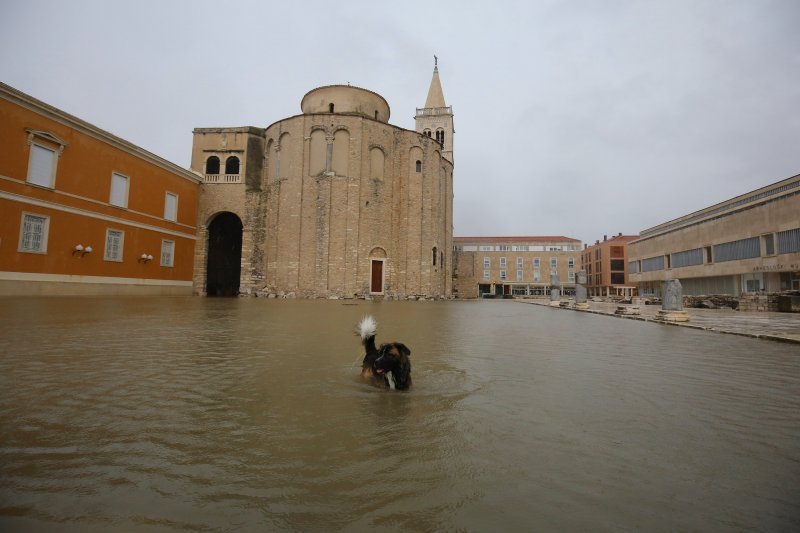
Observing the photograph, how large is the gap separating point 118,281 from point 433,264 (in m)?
19.8

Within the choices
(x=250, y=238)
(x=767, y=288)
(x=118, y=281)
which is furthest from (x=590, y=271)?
(x=118, y=281)

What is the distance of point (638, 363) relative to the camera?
467 centimetres

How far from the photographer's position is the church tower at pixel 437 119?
44312 mm

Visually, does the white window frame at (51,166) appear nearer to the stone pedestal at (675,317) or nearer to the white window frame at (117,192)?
the white window frame at (117,192)

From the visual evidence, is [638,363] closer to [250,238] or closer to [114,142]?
[114,142]

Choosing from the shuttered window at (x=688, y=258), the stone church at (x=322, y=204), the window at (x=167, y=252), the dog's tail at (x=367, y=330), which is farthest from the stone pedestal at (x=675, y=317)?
the shuttered window at (x=688, y=258)

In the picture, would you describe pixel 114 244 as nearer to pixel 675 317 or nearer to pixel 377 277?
pixel 377 277

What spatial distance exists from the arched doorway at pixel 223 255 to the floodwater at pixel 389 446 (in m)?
26.0

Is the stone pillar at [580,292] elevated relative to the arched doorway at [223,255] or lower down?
lower down

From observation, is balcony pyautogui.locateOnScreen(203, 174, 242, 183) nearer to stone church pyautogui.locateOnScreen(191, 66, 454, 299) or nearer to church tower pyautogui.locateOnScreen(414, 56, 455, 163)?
stone church pyautogui.locateOnScreen(191, 66, 454, 299)

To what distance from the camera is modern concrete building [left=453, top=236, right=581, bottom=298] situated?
62688 mm

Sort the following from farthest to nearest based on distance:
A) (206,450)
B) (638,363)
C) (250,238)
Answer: (250,238) < (638,363) < (206,450)

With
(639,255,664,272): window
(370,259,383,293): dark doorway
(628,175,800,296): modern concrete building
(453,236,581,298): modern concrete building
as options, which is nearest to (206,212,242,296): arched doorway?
(370,259,383,293): dark doorway

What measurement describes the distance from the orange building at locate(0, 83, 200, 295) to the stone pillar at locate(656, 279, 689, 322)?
73.5 ft
